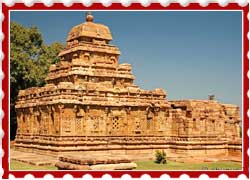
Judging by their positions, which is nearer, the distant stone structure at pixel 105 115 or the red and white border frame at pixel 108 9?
the red and white border frame at pixel 108 9

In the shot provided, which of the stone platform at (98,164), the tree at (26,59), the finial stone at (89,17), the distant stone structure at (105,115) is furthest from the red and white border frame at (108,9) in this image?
the tree at (26,59)

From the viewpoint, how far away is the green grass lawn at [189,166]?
23.4 meters

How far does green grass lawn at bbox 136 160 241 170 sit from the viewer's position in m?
23.4

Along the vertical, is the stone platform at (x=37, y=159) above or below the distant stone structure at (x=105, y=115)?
below

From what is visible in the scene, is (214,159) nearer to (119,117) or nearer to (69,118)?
(119,117)

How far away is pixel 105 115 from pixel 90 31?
561cm

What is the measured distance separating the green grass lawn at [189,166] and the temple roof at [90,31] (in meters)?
8.57

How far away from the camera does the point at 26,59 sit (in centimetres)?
3703

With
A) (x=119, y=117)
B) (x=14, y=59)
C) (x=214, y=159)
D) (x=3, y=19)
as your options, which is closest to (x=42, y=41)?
(x=14, y=59)

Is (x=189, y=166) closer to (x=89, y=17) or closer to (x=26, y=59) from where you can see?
(x=89, y=17)

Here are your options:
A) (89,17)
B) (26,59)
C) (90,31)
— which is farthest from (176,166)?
(26,59)

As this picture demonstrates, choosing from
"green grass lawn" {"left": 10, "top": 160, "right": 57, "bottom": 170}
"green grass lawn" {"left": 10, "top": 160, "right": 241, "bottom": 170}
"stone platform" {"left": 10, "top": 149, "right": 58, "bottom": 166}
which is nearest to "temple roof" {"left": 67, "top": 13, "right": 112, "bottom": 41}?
"stone platform" {"left": 10, "top": 149, "right": 58, "bottom": 166}

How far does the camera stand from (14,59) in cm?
3575

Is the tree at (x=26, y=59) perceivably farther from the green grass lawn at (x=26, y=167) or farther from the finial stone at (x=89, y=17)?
the green grass lawn at (x=26, y=167)
